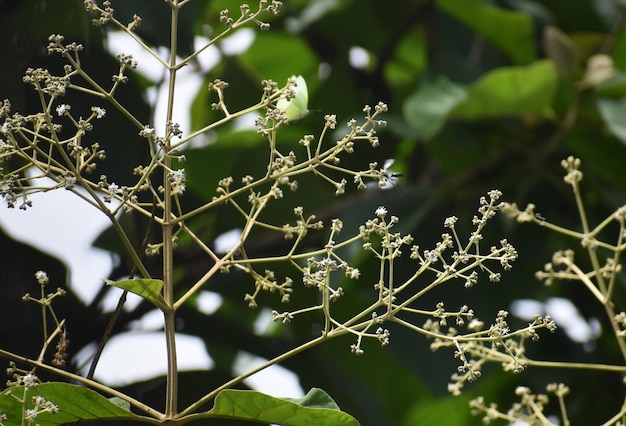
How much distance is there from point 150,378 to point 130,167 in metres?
0.23

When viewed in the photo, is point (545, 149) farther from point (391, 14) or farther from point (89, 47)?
point (89, 47)

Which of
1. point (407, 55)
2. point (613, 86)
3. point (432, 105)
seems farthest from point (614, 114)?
point (407, 55)

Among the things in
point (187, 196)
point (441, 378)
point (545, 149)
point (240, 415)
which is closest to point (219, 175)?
point (187, 196)

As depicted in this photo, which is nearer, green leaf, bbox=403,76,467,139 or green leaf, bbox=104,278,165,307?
green leaf, bbox=104,278,165,307

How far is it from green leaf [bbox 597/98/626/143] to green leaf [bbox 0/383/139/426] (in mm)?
1125

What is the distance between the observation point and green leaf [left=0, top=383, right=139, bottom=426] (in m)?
0.62

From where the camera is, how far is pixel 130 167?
911 mm

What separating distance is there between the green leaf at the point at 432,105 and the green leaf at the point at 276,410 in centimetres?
98

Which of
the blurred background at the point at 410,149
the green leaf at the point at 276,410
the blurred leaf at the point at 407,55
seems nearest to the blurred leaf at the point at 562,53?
the blurred background at the point at 410,149

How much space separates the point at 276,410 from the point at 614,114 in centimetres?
112

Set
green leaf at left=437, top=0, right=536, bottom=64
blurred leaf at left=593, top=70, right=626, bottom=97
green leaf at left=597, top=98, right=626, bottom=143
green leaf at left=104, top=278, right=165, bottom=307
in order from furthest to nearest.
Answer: green leaf at left=437, top=0, right=536, bottom=64, blurred leaf at left=593, top=70, right=626, bottom=97, green leaf at left=597, top=98, right=626, bottom=143, green leaf at left=104, top=278, right=165, bottom=307

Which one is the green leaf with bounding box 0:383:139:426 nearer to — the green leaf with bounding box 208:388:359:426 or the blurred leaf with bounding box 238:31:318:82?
the green leaf with bounding box 208:388:359:426

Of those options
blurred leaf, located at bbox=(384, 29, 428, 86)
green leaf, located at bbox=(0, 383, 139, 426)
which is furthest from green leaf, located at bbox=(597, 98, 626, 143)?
green leaf, located at bbox=(0, 383, 139, 426)

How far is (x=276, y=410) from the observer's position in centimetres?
65
